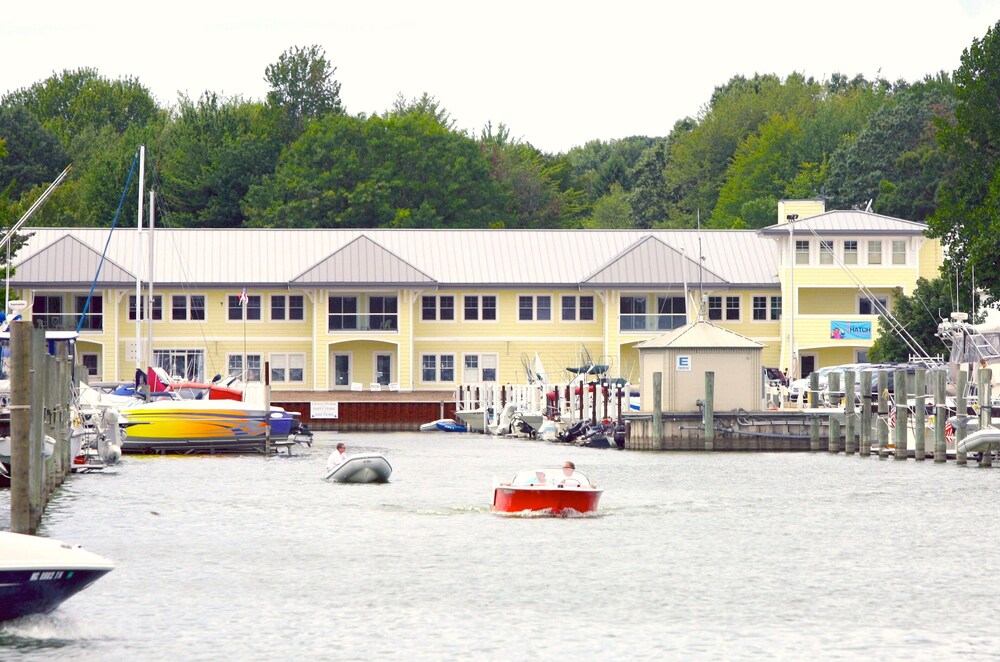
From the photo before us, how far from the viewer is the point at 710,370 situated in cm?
6122

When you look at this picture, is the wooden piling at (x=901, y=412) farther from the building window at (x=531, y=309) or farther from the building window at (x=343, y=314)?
the building window at (x=343, y=314)

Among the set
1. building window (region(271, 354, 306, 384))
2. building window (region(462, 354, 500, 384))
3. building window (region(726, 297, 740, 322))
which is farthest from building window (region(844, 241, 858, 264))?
building window (region(271, 354, 306, 384))

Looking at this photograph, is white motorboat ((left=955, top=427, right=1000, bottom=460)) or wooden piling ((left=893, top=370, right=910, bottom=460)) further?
wooden piling ((left=893, top=370, right=910, bottom=460))

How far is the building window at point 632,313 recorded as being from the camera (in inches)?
3588

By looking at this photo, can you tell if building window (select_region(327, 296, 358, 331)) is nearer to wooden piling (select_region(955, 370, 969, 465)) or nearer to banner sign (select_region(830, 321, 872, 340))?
banner sign (select_region(830, 321, 872, 340))

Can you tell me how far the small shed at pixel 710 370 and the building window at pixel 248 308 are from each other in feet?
111

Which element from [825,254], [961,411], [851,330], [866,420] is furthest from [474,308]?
[961,411]

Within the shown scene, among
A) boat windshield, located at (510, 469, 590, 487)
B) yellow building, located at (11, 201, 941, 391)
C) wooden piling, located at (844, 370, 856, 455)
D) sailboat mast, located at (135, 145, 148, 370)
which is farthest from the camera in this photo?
yellow building, located at (11, 201, 941, 391)

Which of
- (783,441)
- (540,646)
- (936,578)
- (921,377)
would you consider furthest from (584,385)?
(540,646)

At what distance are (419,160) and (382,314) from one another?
2448 centimetres

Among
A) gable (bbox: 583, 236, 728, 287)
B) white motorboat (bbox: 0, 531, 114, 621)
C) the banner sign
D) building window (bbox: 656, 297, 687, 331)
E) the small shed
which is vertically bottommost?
white motorboat (bbox: 0, 531, 114, 621)

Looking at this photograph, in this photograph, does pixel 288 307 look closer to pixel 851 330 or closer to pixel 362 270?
pixel 362 270

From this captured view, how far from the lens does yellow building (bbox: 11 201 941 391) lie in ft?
294

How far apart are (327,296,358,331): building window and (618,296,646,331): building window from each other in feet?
44.8
